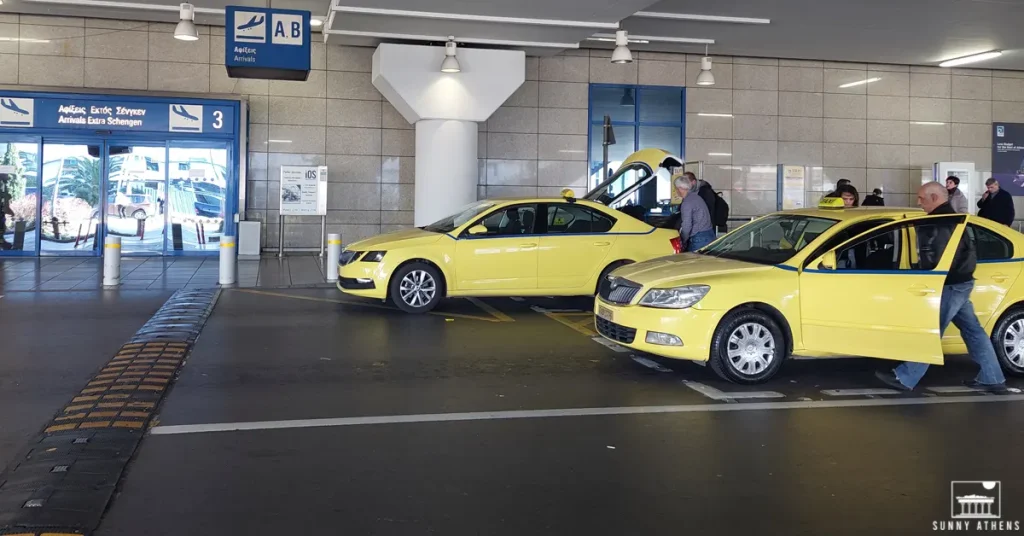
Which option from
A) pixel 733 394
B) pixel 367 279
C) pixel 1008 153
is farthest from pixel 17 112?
pixel 1008 153

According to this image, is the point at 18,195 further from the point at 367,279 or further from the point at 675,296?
the point at 675,296

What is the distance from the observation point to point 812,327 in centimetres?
777

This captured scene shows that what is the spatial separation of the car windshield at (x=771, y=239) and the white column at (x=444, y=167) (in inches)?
397

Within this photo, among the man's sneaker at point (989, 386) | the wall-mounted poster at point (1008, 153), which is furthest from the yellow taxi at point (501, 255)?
the wall-mounted poster at point (1008, 153)

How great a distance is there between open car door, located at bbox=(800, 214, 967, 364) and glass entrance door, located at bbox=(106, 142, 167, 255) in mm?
16172

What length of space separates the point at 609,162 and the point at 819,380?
1461 cm

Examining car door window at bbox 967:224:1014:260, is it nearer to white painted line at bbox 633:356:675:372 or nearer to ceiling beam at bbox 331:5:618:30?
white painted line at bbox 633:356:675:372

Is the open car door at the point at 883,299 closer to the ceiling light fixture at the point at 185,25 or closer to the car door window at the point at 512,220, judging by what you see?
the car door window at the point at 512,220

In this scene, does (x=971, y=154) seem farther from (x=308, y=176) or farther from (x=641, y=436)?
(x=641, y=436)

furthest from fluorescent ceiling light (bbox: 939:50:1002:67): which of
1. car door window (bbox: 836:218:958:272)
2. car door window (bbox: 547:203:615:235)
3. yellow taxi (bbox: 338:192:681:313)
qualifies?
car door window (bbox: 836:218:958:272)

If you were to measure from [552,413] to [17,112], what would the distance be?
17.0 meters

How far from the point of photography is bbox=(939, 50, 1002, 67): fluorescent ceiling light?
71.2 ft

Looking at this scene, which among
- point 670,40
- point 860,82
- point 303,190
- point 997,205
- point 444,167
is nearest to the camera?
point 997,205

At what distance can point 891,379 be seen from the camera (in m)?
8.12
